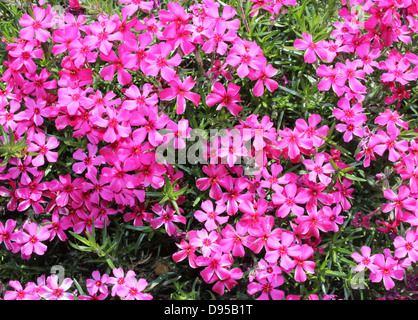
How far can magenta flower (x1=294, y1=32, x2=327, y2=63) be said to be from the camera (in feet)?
6.89

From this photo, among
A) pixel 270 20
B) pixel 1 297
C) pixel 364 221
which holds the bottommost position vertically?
pixel 1 297

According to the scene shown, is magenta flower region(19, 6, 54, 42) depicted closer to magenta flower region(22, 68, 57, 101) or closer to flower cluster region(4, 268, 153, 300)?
magenta flower region(22, 68, 57, 101)

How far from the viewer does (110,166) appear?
6.97 ft

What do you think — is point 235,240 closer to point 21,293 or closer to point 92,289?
point 92,289

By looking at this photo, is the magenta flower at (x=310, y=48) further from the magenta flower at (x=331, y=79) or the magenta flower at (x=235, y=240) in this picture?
the magenta flower at (x=235, y=240)

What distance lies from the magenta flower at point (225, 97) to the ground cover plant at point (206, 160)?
1 cm

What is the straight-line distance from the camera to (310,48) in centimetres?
211

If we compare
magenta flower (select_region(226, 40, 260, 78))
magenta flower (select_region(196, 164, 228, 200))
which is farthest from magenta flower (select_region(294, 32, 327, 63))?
magenta flower (select_region(196, 164, 228, 200))

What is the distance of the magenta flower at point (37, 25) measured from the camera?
208 cm

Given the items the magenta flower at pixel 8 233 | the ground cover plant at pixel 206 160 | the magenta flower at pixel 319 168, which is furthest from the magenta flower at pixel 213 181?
the magenta flower at pixel 8 233

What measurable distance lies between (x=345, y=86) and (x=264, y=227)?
80 centimetres

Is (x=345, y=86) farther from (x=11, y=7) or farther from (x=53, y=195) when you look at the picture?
(x=11, y=7)

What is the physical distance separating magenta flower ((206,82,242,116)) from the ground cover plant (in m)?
0.01

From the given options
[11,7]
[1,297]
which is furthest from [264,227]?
[11,7]
